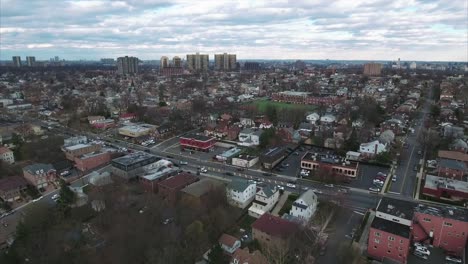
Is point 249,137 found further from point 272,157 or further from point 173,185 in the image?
point 173,185

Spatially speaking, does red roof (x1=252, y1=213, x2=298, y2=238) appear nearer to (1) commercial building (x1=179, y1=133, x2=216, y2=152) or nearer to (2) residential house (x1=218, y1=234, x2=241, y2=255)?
(2) residential house (x1=218, y1=234, x2=241, y2=255)

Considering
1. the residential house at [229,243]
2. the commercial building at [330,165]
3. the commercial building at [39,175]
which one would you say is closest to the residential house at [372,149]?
the commercial building at [330,165]

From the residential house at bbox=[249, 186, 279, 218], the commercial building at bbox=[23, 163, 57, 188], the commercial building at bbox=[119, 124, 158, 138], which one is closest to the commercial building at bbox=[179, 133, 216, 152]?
the commercial building at bbox=[119, 124, 158, 138]

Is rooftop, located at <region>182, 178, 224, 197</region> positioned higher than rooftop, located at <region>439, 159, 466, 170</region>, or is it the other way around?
rooftop, located at <region>439, 159, 466, 170</region>

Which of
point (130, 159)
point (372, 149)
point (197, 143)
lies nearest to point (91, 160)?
point (130, 159)

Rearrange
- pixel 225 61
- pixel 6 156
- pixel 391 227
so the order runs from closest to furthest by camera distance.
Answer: pixel 391 227, pixel 6 156, pixel 225 61

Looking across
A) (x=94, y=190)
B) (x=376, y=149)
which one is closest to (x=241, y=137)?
(x=376, y=149)

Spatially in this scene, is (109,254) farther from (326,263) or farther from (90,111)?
(90,111)
